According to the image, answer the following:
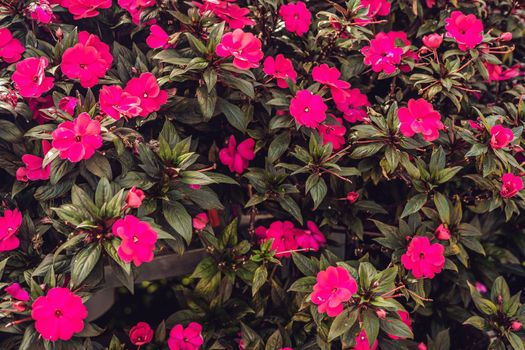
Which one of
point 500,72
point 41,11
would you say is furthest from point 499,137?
point 41,11

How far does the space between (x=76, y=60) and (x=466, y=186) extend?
4.62 feet

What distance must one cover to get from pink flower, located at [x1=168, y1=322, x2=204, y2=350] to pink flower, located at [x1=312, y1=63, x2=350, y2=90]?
0.92m

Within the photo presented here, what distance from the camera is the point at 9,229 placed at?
148 centimetres

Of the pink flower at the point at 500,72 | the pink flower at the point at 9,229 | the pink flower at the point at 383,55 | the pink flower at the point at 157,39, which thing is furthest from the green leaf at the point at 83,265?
the pink flower at the point at 500,72

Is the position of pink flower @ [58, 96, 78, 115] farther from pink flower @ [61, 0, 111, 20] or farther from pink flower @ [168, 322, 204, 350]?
pink flower @ [168, 322, 204, 350]

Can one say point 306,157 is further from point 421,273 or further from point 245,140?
point 421,273

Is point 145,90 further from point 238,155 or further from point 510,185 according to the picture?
point 510,185

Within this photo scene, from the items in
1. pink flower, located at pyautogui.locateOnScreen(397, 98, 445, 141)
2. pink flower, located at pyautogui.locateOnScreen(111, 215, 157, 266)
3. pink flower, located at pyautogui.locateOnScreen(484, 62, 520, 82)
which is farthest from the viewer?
pink flower, located at pyautogui.locateOnScreen(484, 62, 520, 82)

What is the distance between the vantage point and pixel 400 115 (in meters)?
1.59

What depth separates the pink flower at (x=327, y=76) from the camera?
1.69 m

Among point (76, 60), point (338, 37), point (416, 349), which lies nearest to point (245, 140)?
point (338, 37)

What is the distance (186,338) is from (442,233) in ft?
2.96

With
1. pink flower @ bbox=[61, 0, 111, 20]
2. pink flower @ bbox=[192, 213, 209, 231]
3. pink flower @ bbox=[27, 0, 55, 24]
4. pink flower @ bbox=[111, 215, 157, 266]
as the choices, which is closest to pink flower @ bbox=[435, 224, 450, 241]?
pink flower @ bbox=[192, 213, 209, 231]

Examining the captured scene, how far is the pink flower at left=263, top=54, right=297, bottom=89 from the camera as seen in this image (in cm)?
167
